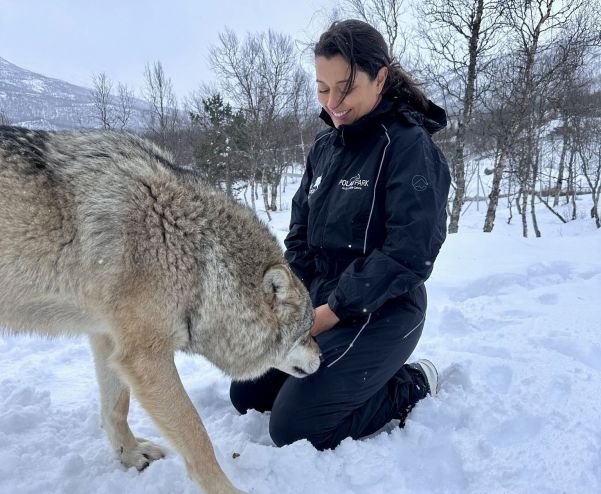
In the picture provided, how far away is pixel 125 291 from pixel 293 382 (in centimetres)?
123

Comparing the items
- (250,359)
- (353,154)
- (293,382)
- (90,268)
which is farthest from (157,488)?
(353,154)

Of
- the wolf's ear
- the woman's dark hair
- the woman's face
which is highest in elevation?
the woman's dark hair

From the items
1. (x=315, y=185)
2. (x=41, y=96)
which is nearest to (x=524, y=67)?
(x=315, y=185)

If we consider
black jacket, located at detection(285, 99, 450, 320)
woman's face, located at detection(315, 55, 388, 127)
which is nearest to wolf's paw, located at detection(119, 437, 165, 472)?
black jacket, located at detection(285, 99, 450, 320)

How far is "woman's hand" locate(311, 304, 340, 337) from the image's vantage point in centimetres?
257

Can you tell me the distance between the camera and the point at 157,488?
6.58 ft

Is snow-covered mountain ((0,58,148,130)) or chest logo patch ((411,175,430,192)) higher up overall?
snow-covered mountain ((0,58,148,130))

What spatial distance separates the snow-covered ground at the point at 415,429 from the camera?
2.04m

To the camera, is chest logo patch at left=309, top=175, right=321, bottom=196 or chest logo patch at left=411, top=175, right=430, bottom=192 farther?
chest logo patch at left=309, top=175, right=321, bottom=196

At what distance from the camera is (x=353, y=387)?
2.44 m

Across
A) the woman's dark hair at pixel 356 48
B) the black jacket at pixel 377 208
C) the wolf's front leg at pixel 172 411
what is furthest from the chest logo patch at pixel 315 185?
the wolf's front leg at pixel 172 411

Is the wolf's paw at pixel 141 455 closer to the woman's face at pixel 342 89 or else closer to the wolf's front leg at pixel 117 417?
the wolf's front leg at pixel 117 417

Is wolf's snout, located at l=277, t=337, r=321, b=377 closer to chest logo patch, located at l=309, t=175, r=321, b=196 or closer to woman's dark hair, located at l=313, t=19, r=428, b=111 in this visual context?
chest logo patch, located at l=309, t=175, r=321, b=196

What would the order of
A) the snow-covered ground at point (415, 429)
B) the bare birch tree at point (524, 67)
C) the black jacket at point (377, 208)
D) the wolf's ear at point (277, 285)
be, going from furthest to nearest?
1. the bare birch tree at point (524, 67)
2. the black jacket at point (377, 208)
3. the wolf's ear at point (277, 285)
4. the snow-covered ground at point (415, 429)
